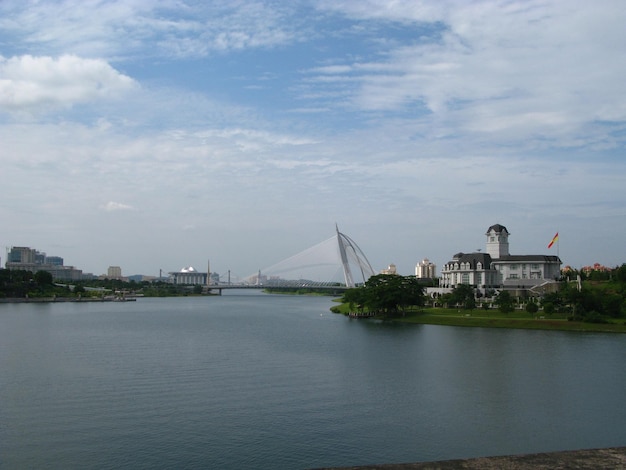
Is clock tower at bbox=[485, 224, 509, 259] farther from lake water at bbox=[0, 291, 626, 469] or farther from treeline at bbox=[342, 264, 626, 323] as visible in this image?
lake water at bbox=[0, 291, 626, 469]

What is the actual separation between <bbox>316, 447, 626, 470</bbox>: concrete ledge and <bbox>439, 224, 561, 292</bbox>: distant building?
55.1m

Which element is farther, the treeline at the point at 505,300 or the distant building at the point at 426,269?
the distant building at the point at 426,269

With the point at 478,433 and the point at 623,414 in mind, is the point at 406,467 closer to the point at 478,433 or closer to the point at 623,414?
the point at 478,433

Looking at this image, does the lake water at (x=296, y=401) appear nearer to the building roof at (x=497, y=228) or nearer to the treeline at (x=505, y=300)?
the treeline at (x=505, y=300)

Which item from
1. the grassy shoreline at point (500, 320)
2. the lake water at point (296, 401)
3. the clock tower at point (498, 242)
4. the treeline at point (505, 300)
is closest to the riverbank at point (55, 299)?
the treeline at point (505, 300)

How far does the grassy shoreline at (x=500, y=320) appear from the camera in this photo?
37.5 m

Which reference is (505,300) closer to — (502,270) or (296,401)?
(502,270)

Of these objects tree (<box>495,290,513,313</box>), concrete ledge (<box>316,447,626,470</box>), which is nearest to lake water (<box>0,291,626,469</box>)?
concrete ledge (<box>316,447,626,470</box>)

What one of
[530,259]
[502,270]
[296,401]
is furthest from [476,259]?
[296,401]

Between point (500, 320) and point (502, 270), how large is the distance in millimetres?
23551

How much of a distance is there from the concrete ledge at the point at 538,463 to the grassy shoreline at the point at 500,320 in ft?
104

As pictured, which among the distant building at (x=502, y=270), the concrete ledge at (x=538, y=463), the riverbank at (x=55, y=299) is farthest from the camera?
the riverbank at (x=55, y=299)

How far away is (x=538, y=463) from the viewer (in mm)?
7844

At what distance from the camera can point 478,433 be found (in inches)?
575
